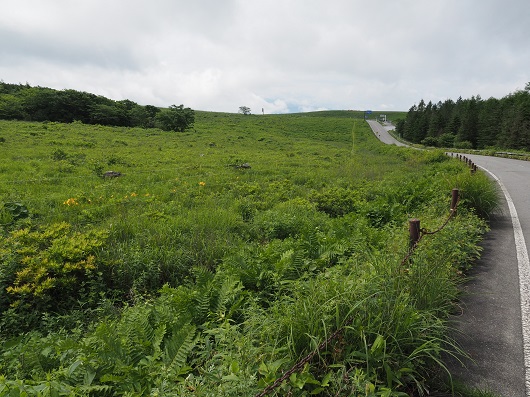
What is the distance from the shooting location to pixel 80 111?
4869 cm

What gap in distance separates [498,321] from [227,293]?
3015 mm

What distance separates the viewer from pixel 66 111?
47.7m

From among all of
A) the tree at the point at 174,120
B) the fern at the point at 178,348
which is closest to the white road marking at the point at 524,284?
the fern at the point at 178,348

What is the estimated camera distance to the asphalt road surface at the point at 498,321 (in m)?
2.63

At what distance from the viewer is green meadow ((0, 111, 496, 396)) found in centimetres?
238

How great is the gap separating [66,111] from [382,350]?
187 ft

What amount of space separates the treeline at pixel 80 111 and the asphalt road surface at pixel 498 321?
→ 45120 millimetres

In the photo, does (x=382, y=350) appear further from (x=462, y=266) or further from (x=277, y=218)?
(x=277, y=218)

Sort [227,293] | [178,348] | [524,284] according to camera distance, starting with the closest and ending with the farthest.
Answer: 1. [178,348]
2. [227,293]
3. [524,284]

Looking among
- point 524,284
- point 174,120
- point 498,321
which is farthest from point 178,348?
point 174,120

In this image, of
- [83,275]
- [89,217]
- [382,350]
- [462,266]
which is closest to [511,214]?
[462,266]

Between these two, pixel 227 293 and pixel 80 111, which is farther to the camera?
pixel 80 111

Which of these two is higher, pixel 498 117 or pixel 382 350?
pixel 498 117

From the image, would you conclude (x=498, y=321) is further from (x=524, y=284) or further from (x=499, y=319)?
(x=524, y=284)
